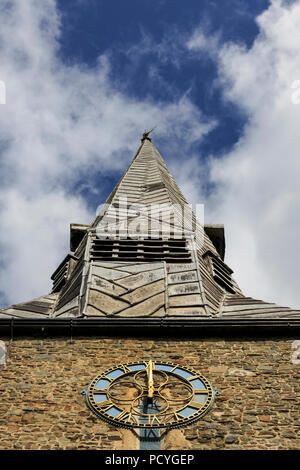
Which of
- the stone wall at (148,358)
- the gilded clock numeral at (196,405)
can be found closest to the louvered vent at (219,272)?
the stone wall at (148,358)

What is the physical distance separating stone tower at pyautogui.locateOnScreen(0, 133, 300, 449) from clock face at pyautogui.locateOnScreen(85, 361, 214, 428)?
0.60 ft

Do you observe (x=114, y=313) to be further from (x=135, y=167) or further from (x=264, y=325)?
(x=135, y=167)

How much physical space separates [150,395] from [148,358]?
133 cm

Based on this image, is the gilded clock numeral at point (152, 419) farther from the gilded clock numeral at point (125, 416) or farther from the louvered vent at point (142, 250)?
the louvered vent at point (142, 250)

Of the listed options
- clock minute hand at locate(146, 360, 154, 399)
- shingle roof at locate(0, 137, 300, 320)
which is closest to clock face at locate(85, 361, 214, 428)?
clock minute hand at locate(146, 360, 154, 399)

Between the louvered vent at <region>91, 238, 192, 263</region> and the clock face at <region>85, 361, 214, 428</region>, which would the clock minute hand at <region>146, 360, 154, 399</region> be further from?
the louvered vent at <region>91, 238, 192, 263</region>

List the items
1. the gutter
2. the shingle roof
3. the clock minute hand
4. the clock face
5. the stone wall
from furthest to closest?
the shingle roof
the gutter
the clock minute hand
the clock face
the stone wall

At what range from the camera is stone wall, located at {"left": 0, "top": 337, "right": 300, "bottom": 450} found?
1070cm

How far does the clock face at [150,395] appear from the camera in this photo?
11.2 meters

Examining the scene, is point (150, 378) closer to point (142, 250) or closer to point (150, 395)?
point (150, 395)

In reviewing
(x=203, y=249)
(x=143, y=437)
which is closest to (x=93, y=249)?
(x=203, y=249)

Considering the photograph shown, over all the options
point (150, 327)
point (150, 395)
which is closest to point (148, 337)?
point (150, 327)
